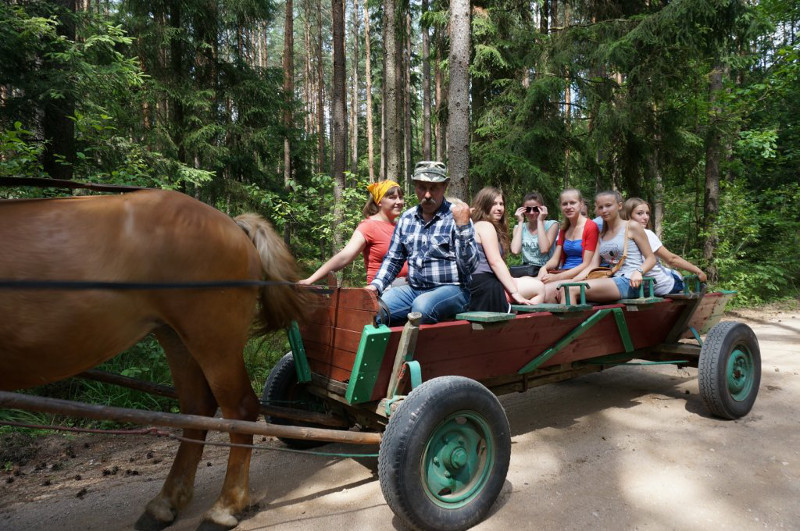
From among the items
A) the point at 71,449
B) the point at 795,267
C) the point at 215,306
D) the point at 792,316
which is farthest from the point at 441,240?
the point at 795,267

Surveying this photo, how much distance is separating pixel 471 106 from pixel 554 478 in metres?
9.28

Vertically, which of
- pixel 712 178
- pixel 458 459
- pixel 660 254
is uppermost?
pixel 712 178

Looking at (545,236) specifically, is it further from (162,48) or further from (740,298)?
(162,48)

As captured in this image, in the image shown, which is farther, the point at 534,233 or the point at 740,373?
the point at 534,233

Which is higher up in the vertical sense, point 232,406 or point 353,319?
point 353,319

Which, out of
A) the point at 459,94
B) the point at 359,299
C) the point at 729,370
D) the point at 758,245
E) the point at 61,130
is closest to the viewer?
the point at 359,299

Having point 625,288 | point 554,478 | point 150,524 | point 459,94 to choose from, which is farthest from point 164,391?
point 459,94

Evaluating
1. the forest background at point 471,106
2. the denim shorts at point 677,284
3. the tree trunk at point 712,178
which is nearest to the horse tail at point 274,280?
the forest background at point 471,106

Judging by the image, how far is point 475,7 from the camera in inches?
387

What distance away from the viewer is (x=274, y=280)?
2975 mm

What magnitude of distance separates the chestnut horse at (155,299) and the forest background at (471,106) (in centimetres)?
322

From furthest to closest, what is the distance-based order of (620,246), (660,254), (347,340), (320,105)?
(320,105) < (660,254) < (620,246) < (347,340)

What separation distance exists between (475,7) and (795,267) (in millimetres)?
10742

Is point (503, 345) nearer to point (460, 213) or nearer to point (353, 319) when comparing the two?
point (460, 213)
